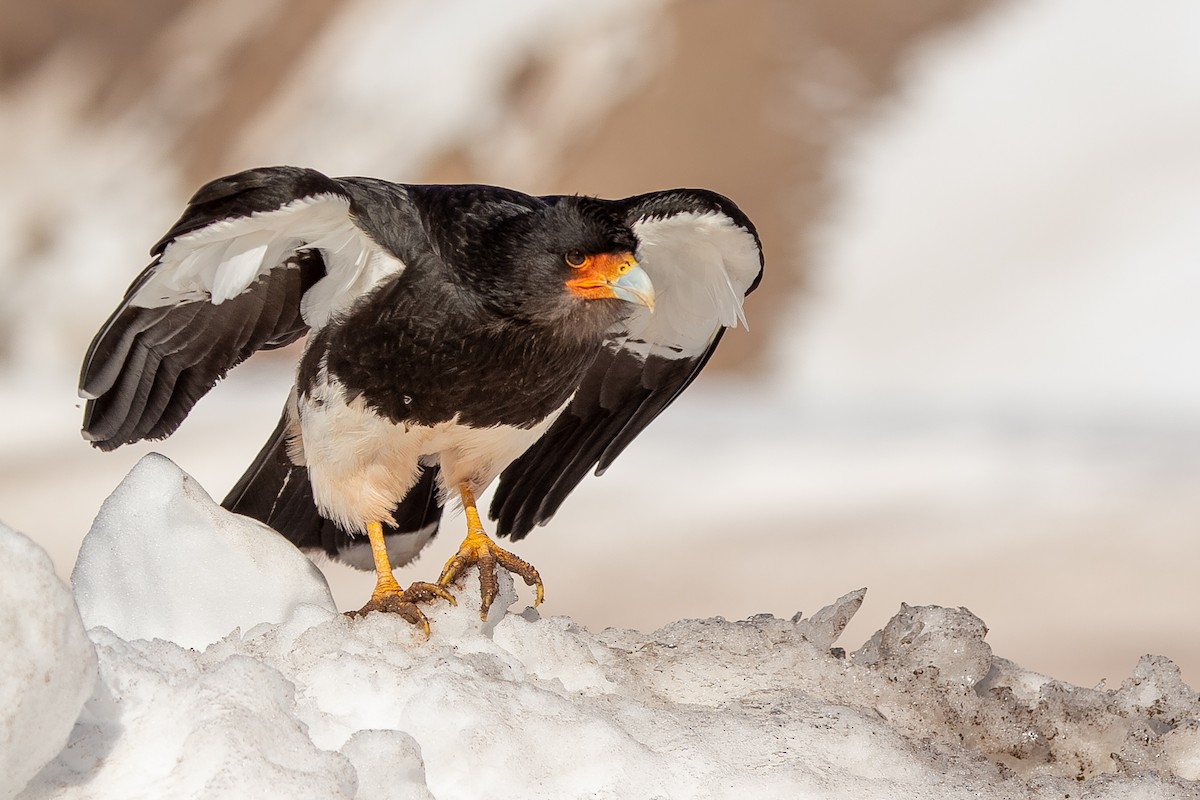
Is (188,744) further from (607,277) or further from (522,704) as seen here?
(607,277)

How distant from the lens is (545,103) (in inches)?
562

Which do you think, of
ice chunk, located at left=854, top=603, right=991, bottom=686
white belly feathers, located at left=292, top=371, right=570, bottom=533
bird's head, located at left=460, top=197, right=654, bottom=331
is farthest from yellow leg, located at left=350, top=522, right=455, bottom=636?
ice chunk, located at left=854, top=603, right=991, bottom=686

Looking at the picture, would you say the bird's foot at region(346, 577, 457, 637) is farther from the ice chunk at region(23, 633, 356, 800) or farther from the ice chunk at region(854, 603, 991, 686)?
the ice chunk at region(854, 603, 991, 686)

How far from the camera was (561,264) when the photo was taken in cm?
442

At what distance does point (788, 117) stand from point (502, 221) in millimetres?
10637

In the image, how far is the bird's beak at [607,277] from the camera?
4.39 metres

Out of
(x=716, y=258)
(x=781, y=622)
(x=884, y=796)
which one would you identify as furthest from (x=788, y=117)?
(x=884, y=796)

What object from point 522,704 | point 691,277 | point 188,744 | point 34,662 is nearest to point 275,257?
point 691,277

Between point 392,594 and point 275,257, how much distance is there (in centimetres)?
112

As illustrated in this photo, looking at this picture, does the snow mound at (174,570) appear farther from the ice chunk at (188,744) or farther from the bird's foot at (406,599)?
the ice chunk at (188,744)

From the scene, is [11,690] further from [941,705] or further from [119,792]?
[941,705]

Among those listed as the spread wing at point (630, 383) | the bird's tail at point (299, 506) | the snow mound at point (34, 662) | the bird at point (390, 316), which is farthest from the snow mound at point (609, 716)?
the spread wing at point (630, 383)

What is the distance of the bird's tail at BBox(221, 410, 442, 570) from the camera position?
504 centimetres

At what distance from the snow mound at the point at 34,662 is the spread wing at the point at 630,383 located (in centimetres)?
283
